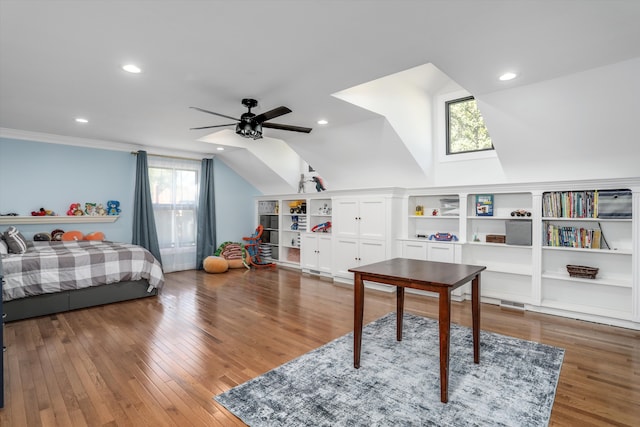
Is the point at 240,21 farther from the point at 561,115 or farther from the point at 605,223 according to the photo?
the point at 605,223

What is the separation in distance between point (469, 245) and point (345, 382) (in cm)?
309

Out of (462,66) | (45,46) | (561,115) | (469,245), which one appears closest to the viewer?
(45,46)

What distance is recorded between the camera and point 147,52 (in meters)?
2.56

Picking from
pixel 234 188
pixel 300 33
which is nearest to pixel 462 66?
pixel 300 33

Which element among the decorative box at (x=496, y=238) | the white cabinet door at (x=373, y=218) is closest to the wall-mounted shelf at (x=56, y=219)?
the white cabinet door at (x=373, y=218)

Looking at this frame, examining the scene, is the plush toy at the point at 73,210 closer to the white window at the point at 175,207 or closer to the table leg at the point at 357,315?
the white window at the point at 175,207

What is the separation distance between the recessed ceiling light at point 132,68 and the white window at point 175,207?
3.66 metres

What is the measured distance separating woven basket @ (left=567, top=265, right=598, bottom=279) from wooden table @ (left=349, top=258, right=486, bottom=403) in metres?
1.97

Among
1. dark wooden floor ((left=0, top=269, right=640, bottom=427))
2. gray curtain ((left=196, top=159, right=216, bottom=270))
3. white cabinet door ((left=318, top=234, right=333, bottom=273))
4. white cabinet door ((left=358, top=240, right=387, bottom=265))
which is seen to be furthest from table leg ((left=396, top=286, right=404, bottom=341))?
gray curtain ((left=196, top=159, right=216, bottom=270))

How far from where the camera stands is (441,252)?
468 cm

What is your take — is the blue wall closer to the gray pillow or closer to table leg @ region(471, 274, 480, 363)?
the gray pillow

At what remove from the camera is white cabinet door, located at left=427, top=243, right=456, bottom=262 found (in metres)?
4.59

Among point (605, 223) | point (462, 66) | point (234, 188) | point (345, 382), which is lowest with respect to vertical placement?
point (345, 382)

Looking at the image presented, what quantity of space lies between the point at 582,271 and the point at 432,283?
2.77m
